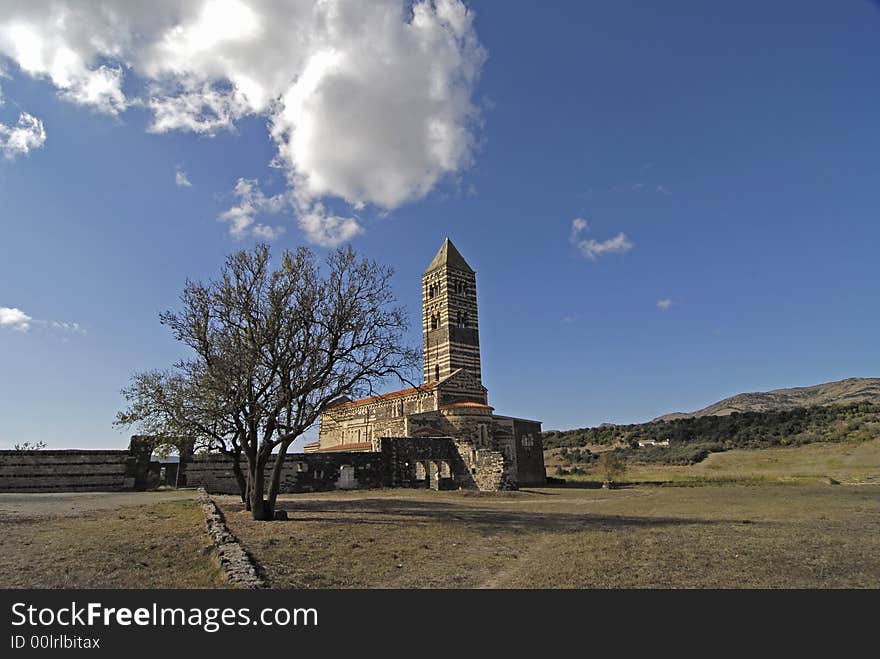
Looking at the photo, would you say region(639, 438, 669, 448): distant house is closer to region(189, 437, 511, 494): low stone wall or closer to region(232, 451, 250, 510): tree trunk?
region(189, 437, 511, 494): low stone wall

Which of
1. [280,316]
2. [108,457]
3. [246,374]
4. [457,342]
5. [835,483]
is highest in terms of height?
[457,342]

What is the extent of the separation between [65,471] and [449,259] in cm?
3459

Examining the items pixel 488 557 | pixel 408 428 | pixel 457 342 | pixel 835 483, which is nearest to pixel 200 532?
pixel 488 557

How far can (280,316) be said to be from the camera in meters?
14.4

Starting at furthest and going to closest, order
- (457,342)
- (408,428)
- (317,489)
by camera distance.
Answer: (457,342) < (408,428) < (317,489)

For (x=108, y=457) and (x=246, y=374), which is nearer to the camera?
(x=246, y=374)

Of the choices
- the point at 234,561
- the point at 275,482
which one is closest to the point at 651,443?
the point at 275,482

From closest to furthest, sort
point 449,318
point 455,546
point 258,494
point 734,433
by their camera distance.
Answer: point 455,546, point 258,494, point 449,318, point 734,433

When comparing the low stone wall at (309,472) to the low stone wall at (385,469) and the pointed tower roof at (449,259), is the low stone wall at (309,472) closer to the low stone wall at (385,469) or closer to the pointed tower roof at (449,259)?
the low stone wall at (385,469)

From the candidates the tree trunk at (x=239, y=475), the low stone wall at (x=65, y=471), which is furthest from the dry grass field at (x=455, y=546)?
the low stone wall at (x=65, y=471)

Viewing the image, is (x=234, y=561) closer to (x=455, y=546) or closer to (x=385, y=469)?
(x=455, y=546)

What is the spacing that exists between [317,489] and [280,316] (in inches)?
579

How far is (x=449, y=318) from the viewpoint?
1861 inches
